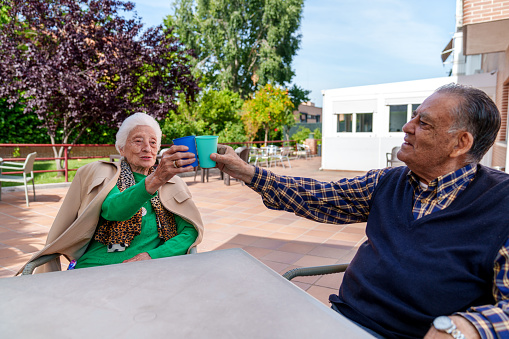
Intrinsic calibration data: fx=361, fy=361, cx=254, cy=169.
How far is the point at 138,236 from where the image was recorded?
1.85 m

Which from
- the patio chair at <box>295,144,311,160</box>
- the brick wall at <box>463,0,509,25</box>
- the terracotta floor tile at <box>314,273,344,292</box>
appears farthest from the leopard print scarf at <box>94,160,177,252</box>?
the patio chair at <box>295,144,311,160</box>

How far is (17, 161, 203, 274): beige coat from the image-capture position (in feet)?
5.45

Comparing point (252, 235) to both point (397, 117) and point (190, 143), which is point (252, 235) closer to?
point (190, 143)

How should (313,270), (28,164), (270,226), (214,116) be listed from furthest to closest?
(214,116), (28,164), (270,226), (313,270)

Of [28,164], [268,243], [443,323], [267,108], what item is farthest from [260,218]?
[267,108]

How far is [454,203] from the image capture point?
1.22 m

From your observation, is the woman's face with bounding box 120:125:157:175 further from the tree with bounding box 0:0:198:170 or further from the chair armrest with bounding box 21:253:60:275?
the tree with bounding box 0:0:198:170

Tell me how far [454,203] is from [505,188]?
0.50 feet

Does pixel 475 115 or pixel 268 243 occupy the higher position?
pixel 475 115

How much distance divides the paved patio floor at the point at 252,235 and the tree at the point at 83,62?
3.23 metres

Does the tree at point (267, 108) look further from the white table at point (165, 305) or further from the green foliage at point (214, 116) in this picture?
the white table at point (165, 305)

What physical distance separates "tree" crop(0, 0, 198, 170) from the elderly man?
8.79m

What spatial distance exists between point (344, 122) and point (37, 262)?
12.6 m

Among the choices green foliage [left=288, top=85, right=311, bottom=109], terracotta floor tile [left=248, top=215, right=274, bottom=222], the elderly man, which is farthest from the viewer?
green foliage [left=288, top=85, right=311, bottom=109]
